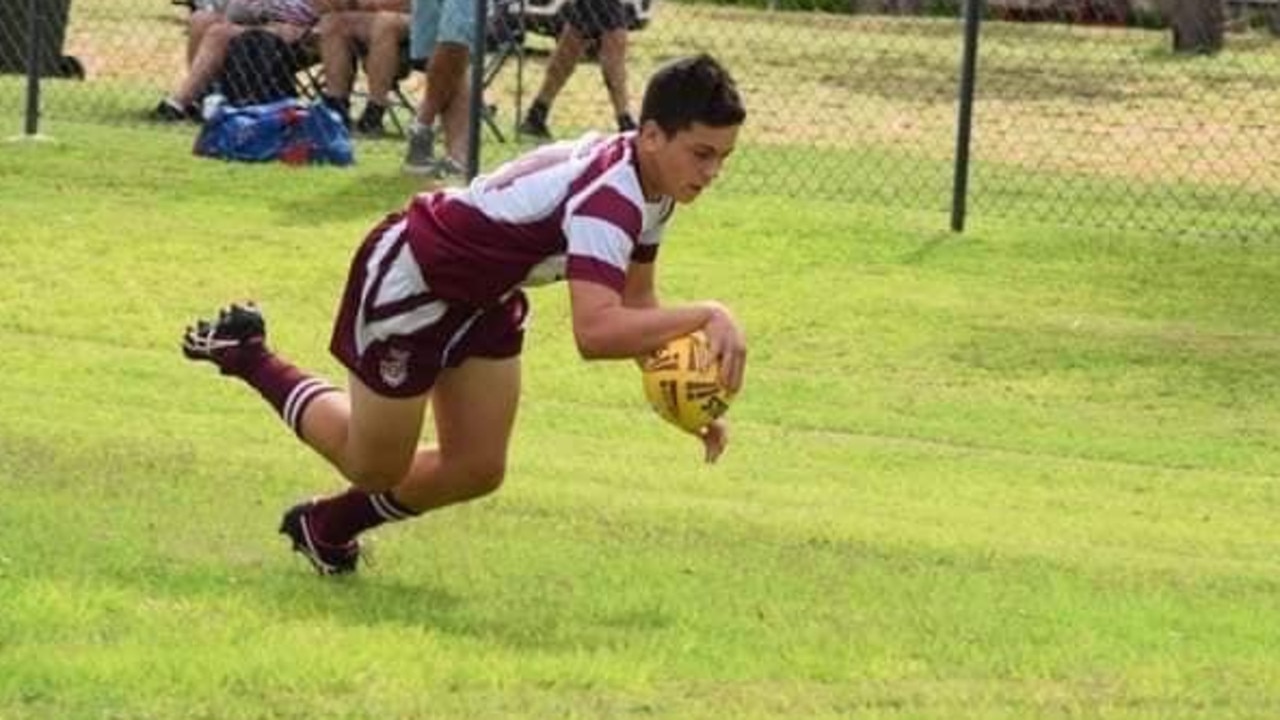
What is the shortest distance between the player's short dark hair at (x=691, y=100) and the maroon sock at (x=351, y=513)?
1.34 m

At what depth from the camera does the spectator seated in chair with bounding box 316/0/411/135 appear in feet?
66.6

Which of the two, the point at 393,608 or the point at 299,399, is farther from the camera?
the point at 299,399

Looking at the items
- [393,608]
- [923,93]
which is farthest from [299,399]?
[923,93]

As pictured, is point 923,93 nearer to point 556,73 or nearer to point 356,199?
point 556,73

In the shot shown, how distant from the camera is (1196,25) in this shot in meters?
28.5

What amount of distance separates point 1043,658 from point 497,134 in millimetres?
12516

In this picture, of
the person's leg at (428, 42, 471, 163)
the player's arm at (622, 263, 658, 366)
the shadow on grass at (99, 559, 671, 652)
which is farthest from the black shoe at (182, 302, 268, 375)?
the person's leg at (428, 42, 471, 163)

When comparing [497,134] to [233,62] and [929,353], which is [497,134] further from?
[929,353]

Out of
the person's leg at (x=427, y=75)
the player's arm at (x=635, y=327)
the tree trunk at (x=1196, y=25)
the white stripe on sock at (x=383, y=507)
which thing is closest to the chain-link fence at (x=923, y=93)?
the tree trunk at (x=1196, y=25)

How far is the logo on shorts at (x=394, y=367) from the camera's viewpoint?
29.3 feet

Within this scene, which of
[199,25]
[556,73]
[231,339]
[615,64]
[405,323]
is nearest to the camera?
[405,323]

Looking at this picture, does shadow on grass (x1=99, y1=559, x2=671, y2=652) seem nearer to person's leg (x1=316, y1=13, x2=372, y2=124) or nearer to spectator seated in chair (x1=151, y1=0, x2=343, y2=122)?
person's leg (x1=316, y1=13, x2=372, y2=124)

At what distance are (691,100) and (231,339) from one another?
6.01 ft

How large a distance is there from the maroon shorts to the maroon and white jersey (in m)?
0.06
